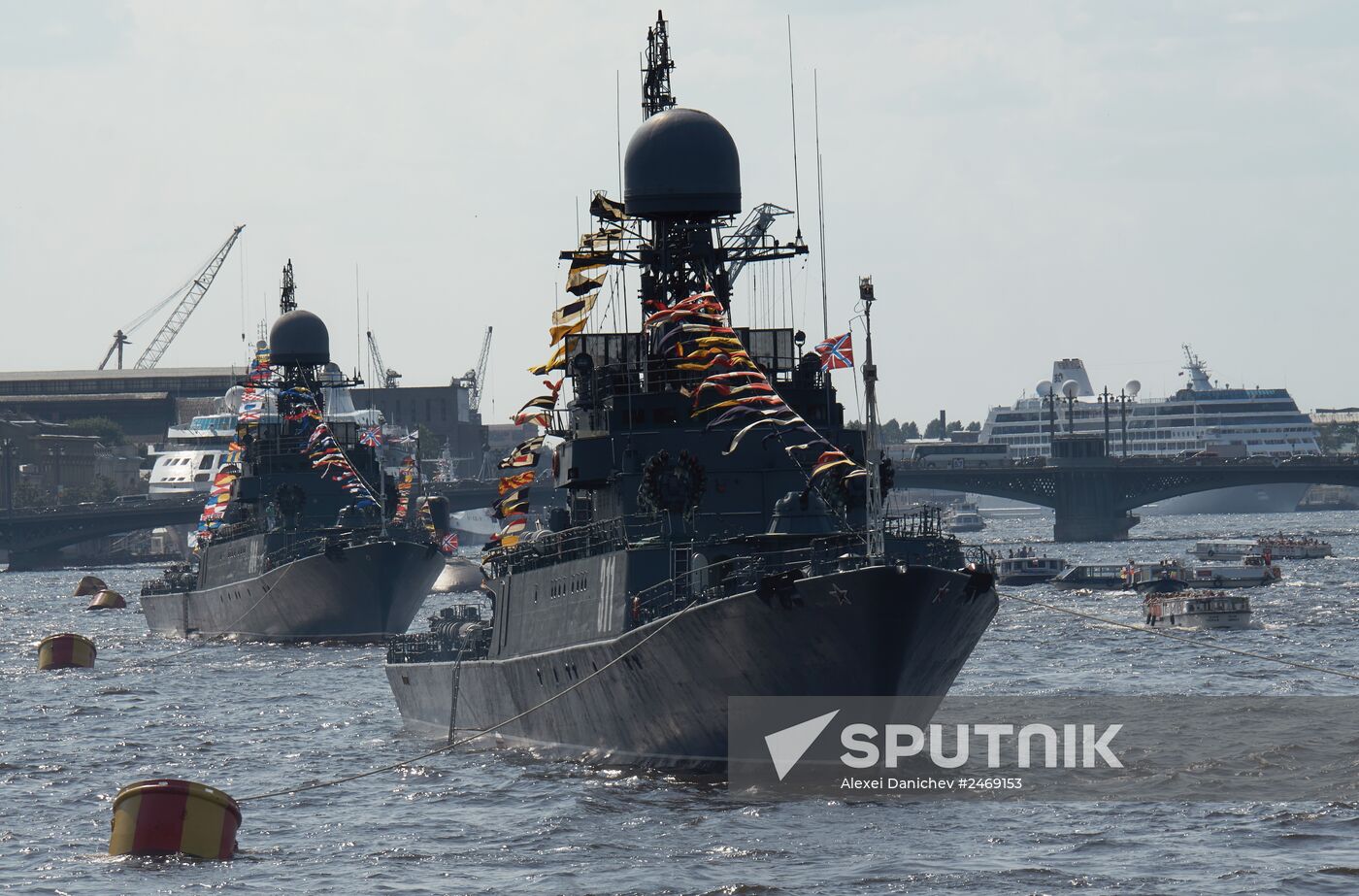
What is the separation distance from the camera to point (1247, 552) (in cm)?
14625

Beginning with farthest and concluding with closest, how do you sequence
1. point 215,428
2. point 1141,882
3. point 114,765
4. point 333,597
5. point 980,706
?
point 215,428, point 333,597, point 980,706, point 114,765, point 1141,882

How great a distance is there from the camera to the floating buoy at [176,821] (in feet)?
112

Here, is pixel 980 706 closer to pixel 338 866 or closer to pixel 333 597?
pixel 338 866

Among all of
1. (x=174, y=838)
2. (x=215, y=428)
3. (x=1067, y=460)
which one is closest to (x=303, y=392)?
(x=174, y=838)

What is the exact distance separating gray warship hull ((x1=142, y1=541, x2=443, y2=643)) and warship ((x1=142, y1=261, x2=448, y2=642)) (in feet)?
0.20

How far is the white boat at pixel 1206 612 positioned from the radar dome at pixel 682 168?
152ft

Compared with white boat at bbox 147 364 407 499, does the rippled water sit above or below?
below

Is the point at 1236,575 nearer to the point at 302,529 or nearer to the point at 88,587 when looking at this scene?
the point at 302,529

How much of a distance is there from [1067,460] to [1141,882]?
165190 mm

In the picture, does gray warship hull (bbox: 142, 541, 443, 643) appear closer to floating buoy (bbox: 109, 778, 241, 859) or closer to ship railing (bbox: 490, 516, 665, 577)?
ship railing (bbox: 490, 516, 665, 577)

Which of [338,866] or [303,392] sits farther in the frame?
[303,392]

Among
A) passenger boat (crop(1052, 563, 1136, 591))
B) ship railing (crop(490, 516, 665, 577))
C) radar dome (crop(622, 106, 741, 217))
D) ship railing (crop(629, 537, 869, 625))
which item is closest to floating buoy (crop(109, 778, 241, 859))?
ship railing (crop(629, 537, 869, 625))

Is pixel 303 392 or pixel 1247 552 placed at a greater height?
pixel 303 392

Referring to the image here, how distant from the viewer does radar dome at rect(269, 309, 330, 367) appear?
103 meters
